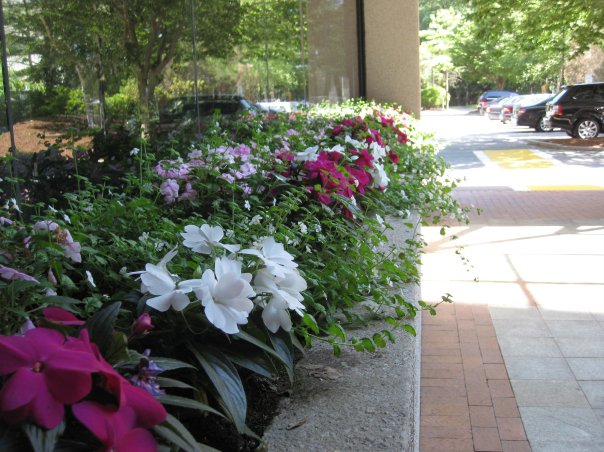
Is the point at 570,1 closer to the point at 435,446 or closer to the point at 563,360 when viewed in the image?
the point at 563,360

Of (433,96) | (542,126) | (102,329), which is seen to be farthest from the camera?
(433,96)

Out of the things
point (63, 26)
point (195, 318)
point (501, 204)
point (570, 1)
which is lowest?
point (501, 204)

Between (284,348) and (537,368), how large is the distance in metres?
3.04

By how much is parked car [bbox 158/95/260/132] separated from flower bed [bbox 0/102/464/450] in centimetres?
140

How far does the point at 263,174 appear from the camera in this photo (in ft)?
9.58

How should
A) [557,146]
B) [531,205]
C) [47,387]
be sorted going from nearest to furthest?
[47,387]
[531,205]
[557,146]

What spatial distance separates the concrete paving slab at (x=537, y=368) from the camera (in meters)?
4.00

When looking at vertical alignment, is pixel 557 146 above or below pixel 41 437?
below

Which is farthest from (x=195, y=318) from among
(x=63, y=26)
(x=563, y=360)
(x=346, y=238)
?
(x=563, y=360)

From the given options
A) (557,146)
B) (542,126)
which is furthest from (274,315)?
(542,126)

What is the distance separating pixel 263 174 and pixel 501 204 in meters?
8.27

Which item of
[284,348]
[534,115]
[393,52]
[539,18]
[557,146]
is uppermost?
[539,18]

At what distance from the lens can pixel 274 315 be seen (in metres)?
1.47

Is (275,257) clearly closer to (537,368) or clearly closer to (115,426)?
(115,426)
